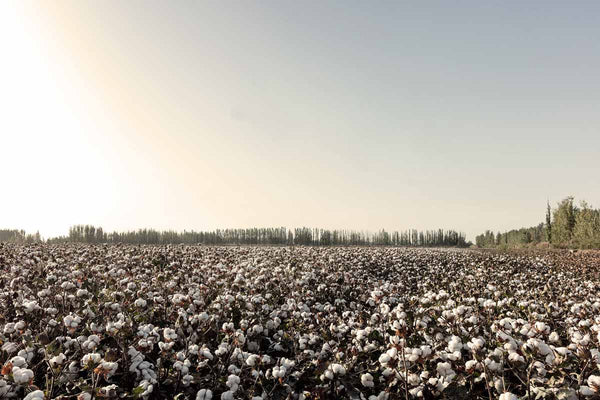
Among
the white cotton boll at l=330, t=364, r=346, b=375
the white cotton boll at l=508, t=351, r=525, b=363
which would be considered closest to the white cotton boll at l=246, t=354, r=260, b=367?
the white cotton boll at l=330, t=364, r=346, b=375

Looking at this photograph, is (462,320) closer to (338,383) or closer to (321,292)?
(338,383)

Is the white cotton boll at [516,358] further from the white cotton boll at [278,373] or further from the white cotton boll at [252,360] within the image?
the white cotton boll at [252,360]

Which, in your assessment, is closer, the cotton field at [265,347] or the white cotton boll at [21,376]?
the white cotton boll at [21,376]

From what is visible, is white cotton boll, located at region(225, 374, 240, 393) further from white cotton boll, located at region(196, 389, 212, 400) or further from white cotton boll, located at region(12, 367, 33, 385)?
white cotton boll, located at region(12, 367, 33, 385)

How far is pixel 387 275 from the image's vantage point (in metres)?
19.4

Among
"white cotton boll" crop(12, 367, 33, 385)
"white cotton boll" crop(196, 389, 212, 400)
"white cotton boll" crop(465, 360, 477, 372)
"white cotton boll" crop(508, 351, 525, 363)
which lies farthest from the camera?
"white cotton boll" crop(465, 360, 477, 372)

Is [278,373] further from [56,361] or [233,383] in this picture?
[56,361]

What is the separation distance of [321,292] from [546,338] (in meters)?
7.97

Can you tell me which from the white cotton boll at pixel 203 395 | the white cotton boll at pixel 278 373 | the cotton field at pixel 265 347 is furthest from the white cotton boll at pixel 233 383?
the white cotton boll at pixel 278 373

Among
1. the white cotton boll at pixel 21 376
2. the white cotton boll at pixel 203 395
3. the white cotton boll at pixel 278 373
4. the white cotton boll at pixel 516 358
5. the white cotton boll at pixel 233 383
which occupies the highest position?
the white cotton boll at pixel 21 376

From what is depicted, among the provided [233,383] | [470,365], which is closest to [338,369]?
[233,383]

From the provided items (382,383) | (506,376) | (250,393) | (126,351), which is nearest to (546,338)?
(506,376)

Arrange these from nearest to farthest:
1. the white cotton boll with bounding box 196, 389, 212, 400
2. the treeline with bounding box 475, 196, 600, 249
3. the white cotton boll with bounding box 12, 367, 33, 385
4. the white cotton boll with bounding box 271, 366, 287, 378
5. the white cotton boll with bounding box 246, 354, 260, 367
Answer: the white cotton boll with bounding box 12, 367, 33, 385, the white cotton boll with bounding box 196, 389, 212, 400, the white cotton boll with bounding box 271, 366, 287, 378, the white cotton boll with bounding box 246, 354, 260, 367, the treeline with bounding box 475, 196, 600, 249

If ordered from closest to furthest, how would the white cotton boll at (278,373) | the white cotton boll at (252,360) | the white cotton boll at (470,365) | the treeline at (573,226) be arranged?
the white cotton boll at (470,365), the white cotton boll at (278,373), the white cotton boll at (252,360), the treeline at (573,226)
